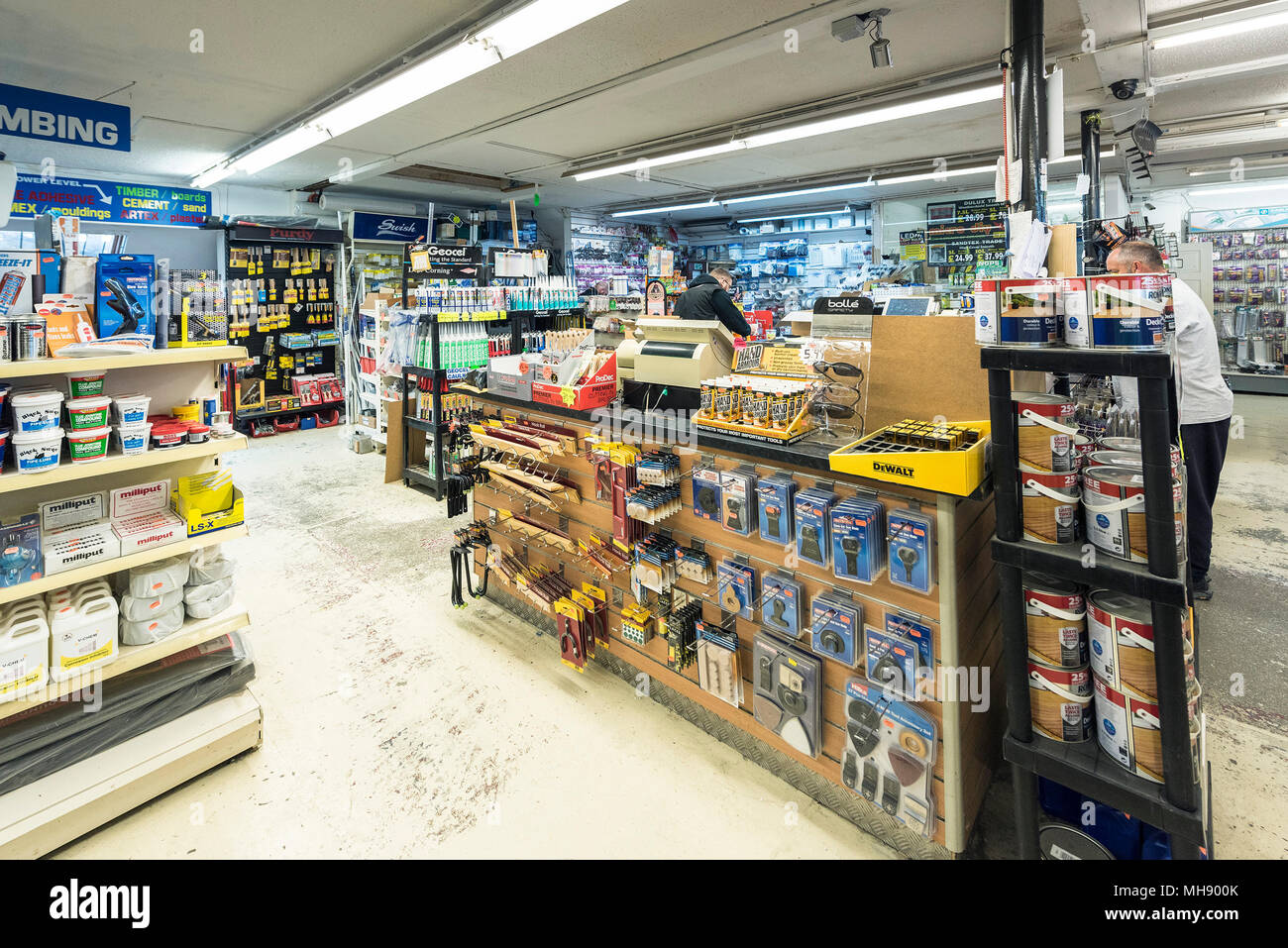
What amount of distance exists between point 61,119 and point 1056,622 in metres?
6.86

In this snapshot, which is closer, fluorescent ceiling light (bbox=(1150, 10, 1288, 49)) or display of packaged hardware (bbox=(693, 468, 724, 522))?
display of packaged hardware (bbox=(693, 468, 724, 522))

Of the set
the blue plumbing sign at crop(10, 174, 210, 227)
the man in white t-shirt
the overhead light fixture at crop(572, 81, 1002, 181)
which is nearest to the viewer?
the man in white t-shirt

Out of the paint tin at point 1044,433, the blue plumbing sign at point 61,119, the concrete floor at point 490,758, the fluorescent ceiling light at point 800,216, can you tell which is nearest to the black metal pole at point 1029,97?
the paint tin at point 1044,433

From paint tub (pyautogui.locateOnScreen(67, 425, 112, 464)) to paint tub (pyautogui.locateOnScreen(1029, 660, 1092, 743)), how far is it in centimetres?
308

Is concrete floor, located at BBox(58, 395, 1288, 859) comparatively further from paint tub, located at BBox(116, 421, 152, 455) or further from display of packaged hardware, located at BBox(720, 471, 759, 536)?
paint tub, located at BBox(116, 421, 152, 455)

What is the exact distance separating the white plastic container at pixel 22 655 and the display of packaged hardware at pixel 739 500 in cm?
241

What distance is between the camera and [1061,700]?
162 centimetres

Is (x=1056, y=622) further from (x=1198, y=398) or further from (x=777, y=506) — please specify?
(x=1198, y=398)

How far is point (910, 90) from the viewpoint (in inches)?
207

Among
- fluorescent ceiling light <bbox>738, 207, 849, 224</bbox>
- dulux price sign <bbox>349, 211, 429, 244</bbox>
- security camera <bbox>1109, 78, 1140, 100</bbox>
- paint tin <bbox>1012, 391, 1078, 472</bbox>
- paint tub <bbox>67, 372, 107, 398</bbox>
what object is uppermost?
fluorescent ceiling light <bbox>738, 207, 849, 224</bbox>

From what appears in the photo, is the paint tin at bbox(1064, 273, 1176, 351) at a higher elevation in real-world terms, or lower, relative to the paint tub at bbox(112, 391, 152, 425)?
higher

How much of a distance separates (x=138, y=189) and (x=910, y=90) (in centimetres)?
878

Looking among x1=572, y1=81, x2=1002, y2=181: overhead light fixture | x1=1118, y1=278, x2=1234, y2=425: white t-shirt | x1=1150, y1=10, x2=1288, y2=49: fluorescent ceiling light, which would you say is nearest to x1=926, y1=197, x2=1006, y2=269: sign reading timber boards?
x1=572, y1=81, x2=1002, y2=181: overhead light fixture

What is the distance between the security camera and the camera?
4.88 meters
